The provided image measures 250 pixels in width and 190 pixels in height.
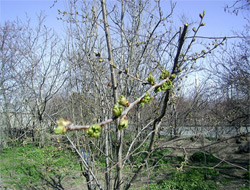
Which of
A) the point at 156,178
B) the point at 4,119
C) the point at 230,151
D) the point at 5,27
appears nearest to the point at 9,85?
the point at 4,119

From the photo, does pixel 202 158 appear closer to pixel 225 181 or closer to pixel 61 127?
pixel 225 181

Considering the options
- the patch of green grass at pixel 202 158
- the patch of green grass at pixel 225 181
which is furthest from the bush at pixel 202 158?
the patch of green grass at pixel 225 181

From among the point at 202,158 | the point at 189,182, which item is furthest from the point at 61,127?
the point at 202,158

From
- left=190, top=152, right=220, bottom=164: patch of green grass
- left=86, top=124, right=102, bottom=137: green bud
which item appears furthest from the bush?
left=86, top=124, right=102, bottom=137: green bud

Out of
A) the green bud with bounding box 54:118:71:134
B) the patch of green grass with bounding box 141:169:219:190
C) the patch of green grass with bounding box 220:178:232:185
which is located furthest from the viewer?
the patch of green grass with bounding box 220:178:232:185

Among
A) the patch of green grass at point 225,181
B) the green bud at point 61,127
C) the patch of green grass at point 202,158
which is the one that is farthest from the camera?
the patch of green grass at point 202,158

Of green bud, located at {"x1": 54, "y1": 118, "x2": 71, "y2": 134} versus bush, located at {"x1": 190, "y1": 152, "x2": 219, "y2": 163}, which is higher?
green bud, located at {"x1": 54, "y1": 118, "x2": 71, "y2": 134}

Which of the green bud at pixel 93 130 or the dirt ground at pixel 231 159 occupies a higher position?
the green bud at pixel 93 130

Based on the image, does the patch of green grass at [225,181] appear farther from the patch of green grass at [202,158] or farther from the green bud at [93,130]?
the green bud at [93,130]

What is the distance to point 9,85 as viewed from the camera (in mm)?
12000

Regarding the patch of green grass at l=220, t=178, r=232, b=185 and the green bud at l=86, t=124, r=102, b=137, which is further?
the patch of green grass at l=220, t=178, r=232, b=185

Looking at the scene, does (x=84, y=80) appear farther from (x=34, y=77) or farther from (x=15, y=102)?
(x=15, y=102)

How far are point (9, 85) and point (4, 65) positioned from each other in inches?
48.1

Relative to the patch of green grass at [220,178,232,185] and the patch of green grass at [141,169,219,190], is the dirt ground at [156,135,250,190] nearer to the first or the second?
the patch of green grass at [220,178,232,185]
